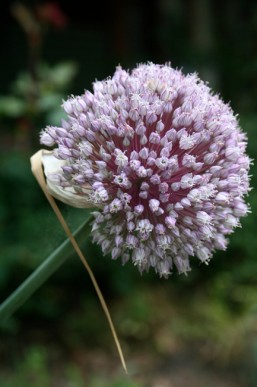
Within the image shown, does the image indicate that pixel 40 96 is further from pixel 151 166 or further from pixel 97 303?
pixel 151 166

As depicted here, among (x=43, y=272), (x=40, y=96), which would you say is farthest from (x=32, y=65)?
(x=43, y=272)

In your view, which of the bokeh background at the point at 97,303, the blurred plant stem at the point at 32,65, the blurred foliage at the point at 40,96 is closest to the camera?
the blurred foliage at the point at 40,96

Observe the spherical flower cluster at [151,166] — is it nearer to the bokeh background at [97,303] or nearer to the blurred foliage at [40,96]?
the bokeh background at [97,303]

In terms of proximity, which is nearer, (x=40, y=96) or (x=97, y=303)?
(x=40, y=96)

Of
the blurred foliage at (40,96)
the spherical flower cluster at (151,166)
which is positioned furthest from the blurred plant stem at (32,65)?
the spherical flower cluster at (151,166)

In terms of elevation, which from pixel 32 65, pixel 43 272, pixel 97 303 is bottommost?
pixel 97 303

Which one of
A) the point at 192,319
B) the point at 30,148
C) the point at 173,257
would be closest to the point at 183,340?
the point at 192,319

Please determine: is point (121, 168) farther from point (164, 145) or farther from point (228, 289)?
point (228, 289)

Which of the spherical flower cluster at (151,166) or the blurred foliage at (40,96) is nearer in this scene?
the spherical flower cluster at (151,166)

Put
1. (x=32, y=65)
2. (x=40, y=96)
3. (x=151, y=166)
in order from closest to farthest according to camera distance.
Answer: (x=151, y=166), (x=40, y=96), (x=32, y=65)
